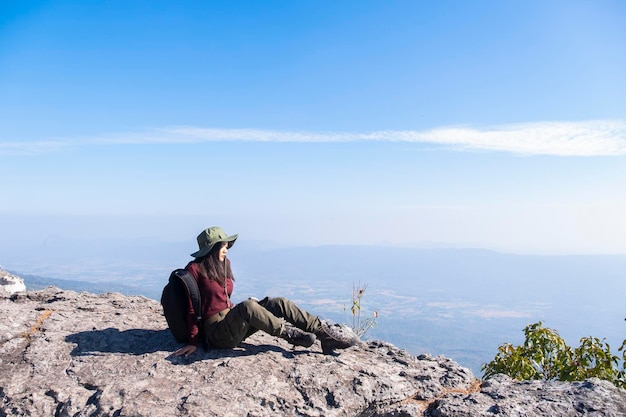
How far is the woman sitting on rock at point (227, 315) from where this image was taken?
7.34 meters

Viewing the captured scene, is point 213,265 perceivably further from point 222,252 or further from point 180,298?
point 180,298

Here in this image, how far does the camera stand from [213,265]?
7.84 meters

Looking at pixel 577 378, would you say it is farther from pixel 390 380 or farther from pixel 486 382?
pixel 390 380

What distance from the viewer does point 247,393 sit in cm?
642

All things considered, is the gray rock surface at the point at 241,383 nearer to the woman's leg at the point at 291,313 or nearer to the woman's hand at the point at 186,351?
the woman's hand at the point at 186,351

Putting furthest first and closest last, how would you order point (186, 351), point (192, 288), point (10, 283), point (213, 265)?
1. point (10, 283)
2. point (213, 265)
3. point (192, 288)
4. point (186, 351)

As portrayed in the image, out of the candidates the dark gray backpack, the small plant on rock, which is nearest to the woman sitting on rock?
the dark gray backpack

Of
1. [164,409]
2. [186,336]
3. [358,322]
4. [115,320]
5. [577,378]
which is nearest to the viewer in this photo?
[164,409]

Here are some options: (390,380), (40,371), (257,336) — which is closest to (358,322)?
(257,336)

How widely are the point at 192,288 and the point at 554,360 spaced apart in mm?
7612

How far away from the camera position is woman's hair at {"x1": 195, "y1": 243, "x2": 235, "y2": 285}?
7.80m

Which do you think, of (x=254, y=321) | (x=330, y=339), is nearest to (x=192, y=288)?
(x=254, y=321)

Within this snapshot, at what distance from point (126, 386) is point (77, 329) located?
2868mm

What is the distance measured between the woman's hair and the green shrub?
544 centimetres
